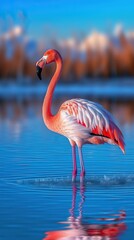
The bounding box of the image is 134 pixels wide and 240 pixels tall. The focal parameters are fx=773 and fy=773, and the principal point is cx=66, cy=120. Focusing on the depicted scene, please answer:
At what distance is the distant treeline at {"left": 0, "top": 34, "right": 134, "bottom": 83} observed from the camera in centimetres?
4347

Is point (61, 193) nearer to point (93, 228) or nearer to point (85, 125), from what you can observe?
point (85, 125)

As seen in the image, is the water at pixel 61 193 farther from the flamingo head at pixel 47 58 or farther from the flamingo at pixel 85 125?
the flamingo head at pixel 47 58

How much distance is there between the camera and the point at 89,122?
Result: 7613mm

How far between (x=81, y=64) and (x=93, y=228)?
40.3m

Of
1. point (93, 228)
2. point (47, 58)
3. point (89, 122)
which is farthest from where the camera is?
point (47, 58)

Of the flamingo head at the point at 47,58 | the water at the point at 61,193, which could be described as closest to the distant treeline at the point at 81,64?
the water at the point at 61,193

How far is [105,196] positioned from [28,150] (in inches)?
137

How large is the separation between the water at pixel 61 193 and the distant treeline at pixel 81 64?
32.1 m

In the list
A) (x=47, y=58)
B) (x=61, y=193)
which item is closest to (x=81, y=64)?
(x=47, y=58)

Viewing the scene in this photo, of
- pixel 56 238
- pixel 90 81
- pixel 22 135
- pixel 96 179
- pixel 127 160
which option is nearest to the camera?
pixel 56 238

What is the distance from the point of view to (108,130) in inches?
297

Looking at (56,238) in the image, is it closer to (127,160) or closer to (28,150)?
(127,160)

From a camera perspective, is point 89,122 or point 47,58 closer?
point 89,122

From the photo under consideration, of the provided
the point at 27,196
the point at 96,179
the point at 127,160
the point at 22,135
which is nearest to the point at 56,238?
the point at 27,196
